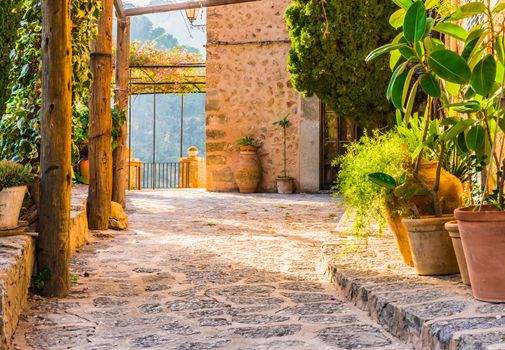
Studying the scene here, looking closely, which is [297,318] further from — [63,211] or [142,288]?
[63,211]

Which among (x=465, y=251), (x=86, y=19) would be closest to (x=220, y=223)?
(x=86, y=19)

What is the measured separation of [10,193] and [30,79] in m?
1.35

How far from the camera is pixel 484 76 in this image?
254 centimetres

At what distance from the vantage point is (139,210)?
7.97 metres

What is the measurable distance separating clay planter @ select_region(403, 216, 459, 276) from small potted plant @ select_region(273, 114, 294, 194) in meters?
7.79

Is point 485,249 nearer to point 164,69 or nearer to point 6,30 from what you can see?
point 6,30

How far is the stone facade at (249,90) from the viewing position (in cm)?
1116

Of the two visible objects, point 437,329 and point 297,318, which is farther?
point 297,318

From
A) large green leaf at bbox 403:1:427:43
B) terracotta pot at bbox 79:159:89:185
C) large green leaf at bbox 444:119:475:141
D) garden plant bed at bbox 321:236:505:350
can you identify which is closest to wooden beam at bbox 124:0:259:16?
terracotta pot at bbox 79:159:89:185

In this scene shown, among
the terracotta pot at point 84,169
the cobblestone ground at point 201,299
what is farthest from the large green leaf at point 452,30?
the terracotta pot at point 84,169

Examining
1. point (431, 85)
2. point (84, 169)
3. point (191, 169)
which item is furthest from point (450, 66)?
point (191, 169)

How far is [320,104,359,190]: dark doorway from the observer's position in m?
10.9

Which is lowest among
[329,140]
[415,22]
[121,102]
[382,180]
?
[382,180]

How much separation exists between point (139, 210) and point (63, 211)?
468 centimetres
